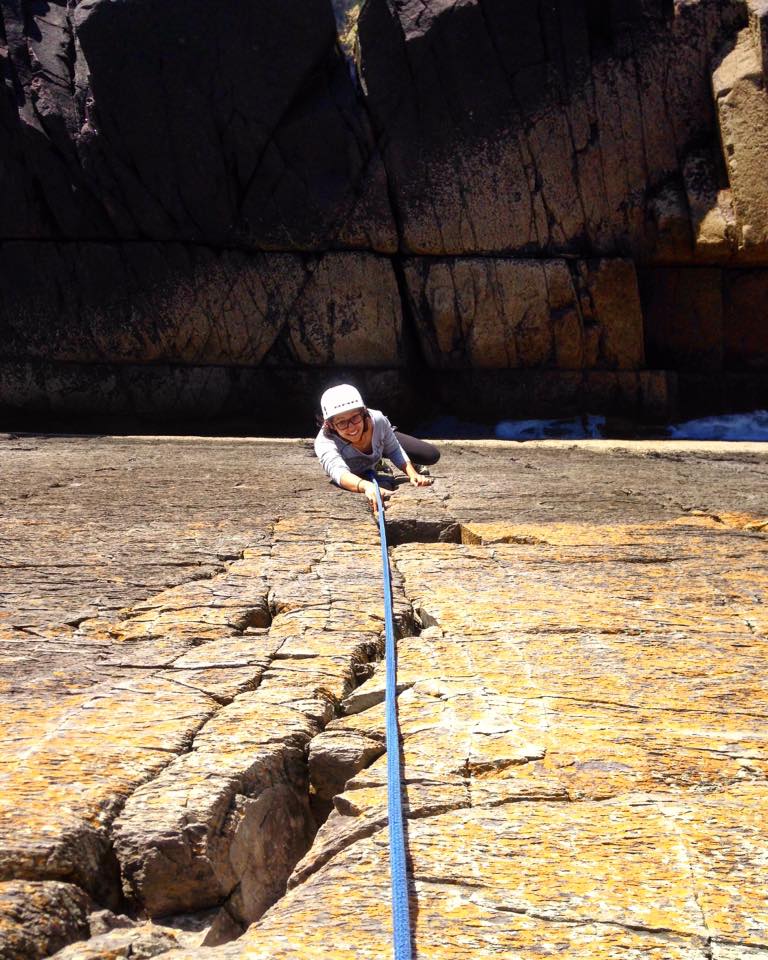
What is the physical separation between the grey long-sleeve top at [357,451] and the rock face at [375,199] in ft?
20.5

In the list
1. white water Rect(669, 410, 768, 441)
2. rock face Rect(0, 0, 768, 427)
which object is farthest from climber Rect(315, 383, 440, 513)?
white water Rect(669, 410, 768, 441)

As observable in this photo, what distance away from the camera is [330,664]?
2.96 m

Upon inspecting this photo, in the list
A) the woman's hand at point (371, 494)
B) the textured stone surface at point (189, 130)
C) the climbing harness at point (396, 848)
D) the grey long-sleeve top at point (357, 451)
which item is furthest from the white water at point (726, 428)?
the climbing harness at point (396, 848)

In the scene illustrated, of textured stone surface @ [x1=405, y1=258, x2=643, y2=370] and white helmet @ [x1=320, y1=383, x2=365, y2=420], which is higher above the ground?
textured stone surface @ [x1=405, y1=258, x2=643, y2=370]

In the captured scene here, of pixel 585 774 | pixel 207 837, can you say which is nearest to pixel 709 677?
pixel 585 774

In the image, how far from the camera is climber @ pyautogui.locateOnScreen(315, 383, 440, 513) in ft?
18.7

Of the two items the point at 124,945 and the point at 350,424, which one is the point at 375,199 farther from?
the point at 124,945

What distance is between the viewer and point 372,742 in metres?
2.42

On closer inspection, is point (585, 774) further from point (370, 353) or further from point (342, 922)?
point (370, 353)

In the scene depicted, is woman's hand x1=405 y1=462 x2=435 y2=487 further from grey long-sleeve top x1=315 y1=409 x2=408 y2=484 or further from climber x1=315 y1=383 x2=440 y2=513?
grey long-sleeve top x1=315 y1=409 x2=408 y2=484

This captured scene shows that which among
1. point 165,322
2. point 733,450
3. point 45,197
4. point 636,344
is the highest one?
point 45,197

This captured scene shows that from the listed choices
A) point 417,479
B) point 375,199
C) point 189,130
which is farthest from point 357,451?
point 189,130

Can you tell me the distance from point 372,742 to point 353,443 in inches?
144

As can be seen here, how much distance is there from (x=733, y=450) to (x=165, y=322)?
7.34 m
